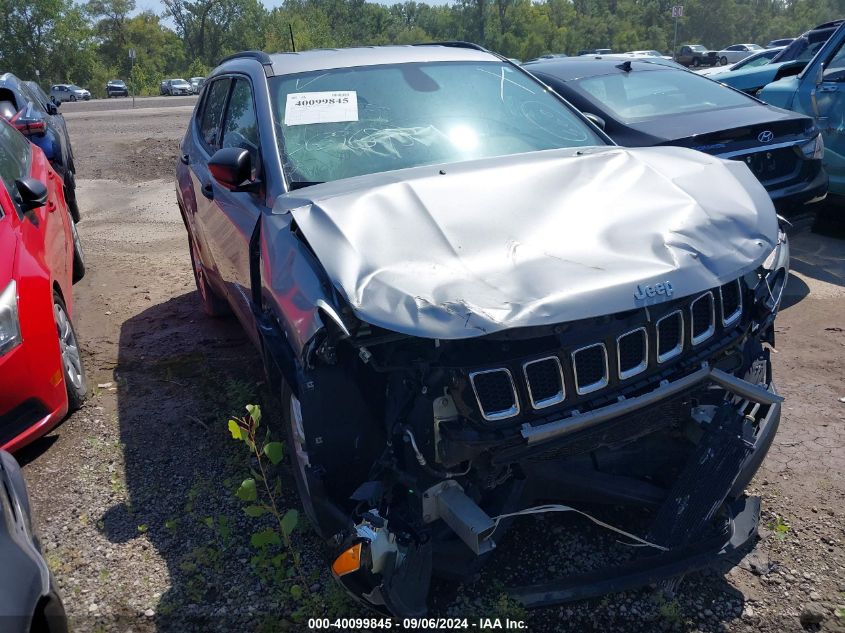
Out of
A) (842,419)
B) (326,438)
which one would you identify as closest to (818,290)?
(842,419)

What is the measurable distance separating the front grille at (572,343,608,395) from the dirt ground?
2.76 feet

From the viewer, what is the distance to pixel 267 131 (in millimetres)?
3443

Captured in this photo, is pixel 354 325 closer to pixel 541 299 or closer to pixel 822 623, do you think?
pixel 541 299

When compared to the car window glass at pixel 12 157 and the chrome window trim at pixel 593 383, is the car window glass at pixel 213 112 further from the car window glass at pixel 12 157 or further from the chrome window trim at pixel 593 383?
the chrome window trim at pixel 593 383

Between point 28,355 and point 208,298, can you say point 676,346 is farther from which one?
point 208,298

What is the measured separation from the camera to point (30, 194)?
14.8 feet

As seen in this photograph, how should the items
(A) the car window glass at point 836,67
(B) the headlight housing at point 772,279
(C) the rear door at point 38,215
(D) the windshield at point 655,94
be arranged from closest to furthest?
(B) the headlight housing at point 772,279 < (C) the rear door at point 38,215 < (D) the windshield at point 655,94 < (A) the car window glass at point 836,67

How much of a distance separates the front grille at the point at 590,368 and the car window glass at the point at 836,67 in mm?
5703

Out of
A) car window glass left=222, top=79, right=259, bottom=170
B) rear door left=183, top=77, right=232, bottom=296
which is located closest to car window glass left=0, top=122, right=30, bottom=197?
rear door left=183, top=77, right=232, bottom=296

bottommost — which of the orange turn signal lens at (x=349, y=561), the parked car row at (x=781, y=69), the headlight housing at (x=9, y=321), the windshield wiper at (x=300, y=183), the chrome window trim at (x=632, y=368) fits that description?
the orange turn signal lens at (x=349, y=561)

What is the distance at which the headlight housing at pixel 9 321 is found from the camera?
350 centimetres

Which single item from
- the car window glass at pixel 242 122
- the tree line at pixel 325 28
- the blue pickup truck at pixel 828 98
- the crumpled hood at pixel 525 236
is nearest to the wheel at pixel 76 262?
the car window glass at pixel 242 122

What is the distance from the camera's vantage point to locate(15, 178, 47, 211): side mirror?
14.8ft

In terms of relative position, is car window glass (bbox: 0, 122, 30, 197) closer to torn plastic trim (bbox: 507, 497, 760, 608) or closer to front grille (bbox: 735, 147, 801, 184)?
torn plastic trim (bbox: 507, 497, 760, 608)
